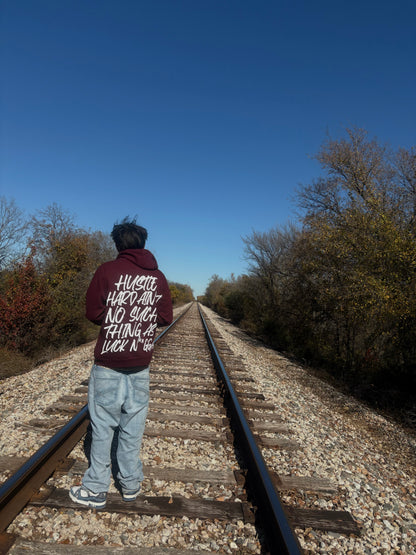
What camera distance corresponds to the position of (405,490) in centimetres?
316

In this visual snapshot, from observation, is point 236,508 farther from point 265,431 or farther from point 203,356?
point 203,356

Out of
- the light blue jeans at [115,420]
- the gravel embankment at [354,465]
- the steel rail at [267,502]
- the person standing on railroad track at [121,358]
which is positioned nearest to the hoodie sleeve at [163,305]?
the person standing on railroad track at [121,358]

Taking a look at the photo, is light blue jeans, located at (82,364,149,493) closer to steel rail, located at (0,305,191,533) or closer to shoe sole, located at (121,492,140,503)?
shoe sole, located at (121,492,140,503)

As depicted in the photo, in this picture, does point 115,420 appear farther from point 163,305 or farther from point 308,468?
point 308,468

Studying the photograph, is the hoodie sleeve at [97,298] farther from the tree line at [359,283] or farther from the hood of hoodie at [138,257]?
the tree line at [359,283]

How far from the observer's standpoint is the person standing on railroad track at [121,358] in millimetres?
2420

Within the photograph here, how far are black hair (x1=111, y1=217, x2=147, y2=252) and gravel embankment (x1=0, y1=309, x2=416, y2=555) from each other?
1.93 meters

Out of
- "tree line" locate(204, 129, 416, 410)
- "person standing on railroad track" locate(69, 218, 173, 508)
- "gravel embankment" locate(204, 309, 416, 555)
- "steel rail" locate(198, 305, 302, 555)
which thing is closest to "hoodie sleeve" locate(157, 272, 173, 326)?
"person standing on railroad track" locate(69, 218, 173, 508)

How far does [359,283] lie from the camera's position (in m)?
8.87

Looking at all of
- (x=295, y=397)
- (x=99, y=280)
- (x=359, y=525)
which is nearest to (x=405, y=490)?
(x=359, y=525)

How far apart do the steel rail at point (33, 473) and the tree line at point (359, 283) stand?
7307mm

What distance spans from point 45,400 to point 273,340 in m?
13.2

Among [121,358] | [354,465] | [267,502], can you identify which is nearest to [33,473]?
[121,358]

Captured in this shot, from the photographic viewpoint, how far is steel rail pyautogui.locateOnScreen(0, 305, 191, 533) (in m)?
2.20
